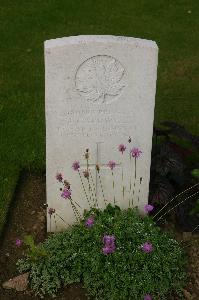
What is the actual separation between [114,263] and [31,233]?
3.08ft

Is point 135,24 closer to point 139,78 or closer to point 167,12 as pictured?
point 167,12

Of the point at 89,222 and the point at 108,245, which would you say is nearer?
the point at 108,245

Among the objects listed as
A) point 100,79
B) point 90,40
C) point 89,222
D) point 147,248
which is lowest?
point 147,248

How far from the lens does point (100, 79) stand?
419 centimetres

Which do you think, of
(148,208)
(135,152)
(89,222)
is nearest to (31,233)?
(89,222)

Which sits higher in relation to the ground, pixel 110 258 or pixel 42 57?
pixel 42 57

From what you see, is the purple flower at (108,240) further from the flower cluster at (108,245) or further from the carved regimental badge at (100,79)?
the carved regimental badge at (100,79)

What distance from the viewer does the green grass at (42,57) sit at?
6.01 meters

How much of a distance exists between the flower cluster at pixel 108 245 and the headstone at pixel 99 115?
2.31ft

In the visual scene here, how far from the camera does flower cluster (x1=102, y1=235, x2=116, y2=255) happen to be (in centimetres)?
392

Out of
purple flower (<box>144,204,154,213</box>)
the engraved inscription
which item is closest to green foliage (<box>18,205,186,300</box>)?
purple flower (<box>144,204,154,213</box>)

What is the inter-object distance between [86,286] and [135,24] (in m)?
5.35

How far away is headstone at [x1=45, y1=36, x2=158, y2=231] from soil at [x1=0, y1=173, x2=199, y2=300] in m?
0.26

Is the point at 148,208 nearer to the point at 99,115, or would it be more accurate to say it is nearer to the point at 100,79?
the point at 99,115
